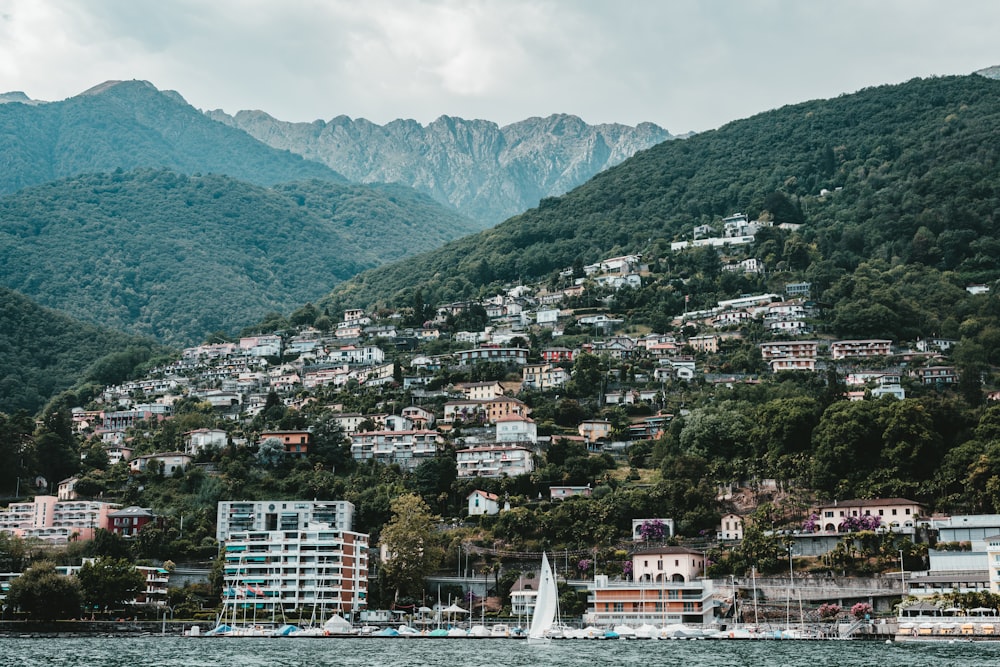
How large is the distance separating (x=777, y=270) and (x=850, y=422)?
66.8m

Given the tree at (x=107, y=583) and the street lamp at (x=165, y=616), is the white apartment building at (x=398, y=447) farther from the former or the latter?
the tree at (x=107, y=583)

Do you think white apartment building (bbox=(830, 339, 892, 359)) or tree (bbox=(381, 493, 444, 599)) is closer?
tree (bbox=(381, 493, 444, 599))

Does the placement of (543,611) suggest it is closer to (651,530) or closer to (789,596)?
(789,596)

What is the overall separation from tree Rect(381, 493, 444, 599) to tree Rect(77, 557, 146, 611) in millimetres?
18279

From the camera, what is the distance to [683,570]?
3413 inches

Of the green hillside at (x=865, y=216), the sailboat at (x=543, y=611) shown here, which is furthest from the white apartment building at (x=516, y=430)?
the green hillside at (x=865, y=216)

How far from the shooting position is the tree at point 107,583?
88000mm

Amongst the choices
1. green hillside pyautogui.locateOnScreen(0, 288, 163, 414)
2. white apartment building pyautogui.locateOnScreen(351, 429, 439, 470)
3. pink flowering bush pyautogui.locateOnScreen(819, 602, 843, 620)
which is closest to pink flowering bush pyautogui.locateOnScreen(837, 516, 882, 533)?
pink flowering bush pyautogui.locateOnScreen(819, 602, 843, 620)

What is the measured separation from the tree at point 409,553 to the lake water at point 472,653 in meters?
10.9

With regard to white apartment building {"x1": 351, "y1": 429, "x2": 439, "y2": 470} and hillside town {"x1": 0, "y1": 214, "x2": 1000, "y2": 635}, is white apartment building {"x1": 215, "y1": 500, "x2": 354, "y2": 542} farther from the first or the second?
white apartment building {"x1": 351, "y1": 429, "x2": 439, "y2": 470}

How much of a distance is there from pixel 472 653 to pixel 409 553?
22.9 meters

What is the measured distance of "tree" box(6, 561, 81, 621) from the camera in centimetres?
8494

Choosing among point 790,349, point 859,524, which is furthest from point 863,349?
point 859,524

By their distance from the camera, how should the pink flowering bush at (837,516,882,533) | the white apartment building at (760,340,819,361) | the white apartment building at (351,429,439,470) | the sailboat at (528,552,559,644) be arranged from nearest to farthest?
1. the sailboat at (528,552,559,644)
2. the pink flowering bush at (837,516,882,533)
3. the white apartment building at (351,429,439,470)
4. the white apartment building at (760,340,819,361)
